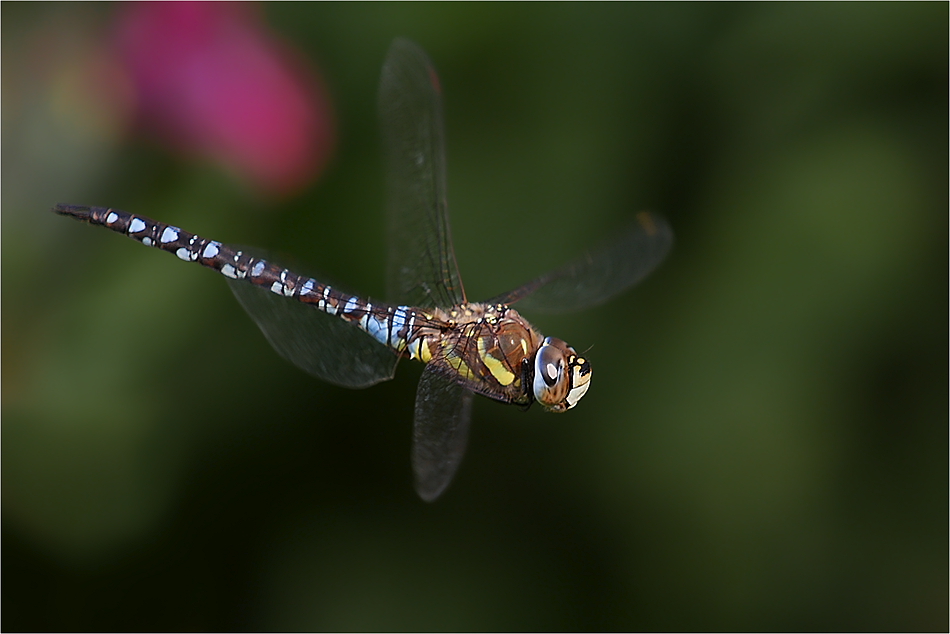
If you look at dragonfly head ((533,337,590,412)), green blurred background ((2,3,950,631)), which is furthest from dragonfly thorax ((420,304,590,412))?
green blurred background ((2,3,950,631))

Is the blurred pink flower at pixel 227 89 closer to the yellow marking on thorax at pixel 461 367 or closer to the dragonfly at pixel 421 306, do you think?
the dragonfly at pixel 421 306

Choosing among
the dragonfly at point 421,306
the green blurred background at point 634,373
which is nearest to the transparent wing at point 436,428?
the dragonfly at point 421,306

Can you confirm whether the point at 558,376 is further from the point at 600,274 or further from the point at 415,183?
the point at 415,183

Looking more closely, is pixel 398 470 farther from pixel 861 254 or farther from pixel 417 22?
pixel 861 254

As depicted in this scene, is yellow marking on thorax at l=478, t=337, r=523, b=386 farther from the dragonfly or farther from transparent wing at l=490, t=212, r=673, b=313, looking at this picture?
transparent wing at l=490, t=212, r=673, b=313

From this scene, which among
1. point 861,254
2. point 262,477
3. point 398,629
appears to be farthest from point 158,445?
point 861,254

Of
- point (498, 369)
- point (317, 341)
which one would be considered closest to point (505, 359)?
point (498, 369)
